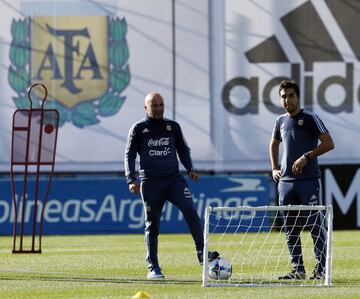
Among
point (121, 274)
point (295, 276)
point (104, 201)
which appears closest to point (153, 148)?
point (121, 274)

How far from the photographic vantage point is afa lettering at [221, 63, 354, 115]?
28516 millimetres

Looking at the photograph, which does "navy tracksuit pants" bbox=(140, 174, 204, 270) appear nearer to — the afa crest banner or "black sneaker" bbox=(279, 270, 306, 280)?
"black sneaker" bbox=(279, 270, 306, 280)

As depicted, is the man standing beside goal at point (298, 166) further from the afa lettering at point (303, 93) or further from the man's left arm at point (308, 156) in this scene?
the afa lettering at point (303, 93)

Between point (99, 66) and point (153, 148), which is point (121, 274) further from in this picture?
point (99, 66)

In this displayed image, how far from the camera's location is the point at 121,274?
14.4 meters

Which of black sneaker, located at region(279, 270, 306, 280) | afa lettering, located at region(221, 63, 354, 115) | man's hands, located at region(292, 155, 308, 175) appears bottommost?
black sneaker, located at region(279, 270, 306, 280)

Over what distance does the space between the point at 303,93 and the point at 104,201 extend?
5202 millimetres

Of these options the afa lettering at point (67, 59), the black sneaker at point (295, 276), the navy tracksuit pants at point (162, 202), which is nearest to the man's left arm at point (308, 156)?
the black sneaker at point (295, 276)

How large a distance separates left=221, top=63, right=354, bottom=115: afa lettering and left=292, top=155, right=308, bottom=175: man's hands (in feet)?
50.0

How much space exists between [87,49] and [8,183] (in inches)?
155

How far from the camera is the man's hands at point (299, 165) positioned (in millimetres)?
13227

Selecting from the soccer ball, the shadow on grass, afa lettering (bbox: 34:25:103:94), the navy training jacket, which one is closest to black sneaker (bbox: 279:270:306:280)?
the soccer ball

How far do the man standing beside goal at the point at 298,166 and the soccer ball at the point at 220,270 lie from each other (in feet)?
1.80

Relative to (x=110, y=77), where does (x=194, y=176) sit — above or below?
below
